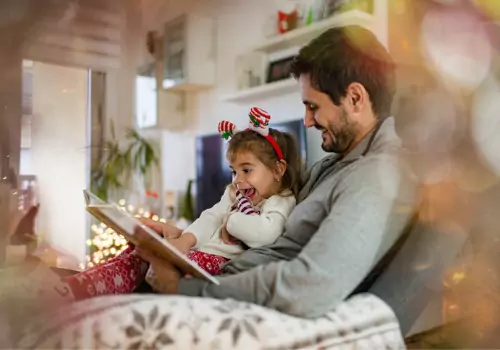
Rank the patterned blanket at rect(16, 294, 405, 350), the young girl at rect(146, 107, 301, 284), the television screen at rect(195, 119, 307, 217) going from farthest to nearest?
the television screen at rect(195, 119, 307, 217), the young girl at rect(146, 107, 301, 284), the patterned blanket at rect(16, 294, 405, 350)

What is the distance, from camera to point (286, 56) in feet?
2.50

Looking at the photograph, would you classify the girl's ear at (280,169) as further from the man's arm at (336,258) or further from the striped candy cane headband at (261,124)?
the man's arm at (336,258)

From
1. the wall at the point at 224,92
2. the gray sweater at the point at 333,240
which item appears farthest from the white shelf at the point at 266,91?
the gray sweater at the point at 333,240

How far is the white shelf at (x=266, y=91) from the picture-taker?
0.71 metres

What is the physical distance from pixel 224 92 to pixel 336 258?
0.35 m

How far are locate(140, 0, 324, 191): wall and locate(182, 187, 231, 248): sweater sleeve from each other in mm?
103

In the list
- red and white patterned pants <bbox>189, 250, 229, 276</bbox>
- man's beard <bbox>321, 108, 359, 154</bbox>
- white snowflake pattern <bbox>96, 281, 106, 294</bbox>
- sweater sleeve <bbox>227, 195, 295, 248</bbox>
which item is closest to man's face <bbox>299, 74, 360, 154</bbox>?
man's beard <bbox>321, 108, 359, 154</bbox>

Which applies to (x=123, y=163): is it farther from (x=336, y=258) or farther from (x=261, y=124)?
(x=336, y=258)

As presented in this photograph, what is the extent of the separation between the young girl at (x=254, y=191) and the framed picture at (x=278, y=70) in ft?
0.24

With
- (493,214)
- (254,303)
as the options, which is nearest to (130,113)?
(254,303)

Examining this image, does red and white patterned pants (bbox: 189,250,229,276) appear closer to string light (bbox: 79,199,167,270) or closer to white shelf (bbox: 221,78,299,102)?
string light (bbox: 79,199,167,270)

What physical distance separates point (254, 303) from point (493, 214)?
1.18 feet

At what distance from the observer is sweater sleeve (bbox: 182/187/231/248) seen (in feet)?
2.48

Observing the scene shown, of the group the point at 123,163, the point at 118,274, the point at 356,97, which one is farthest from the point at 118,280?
the point at 356,97
